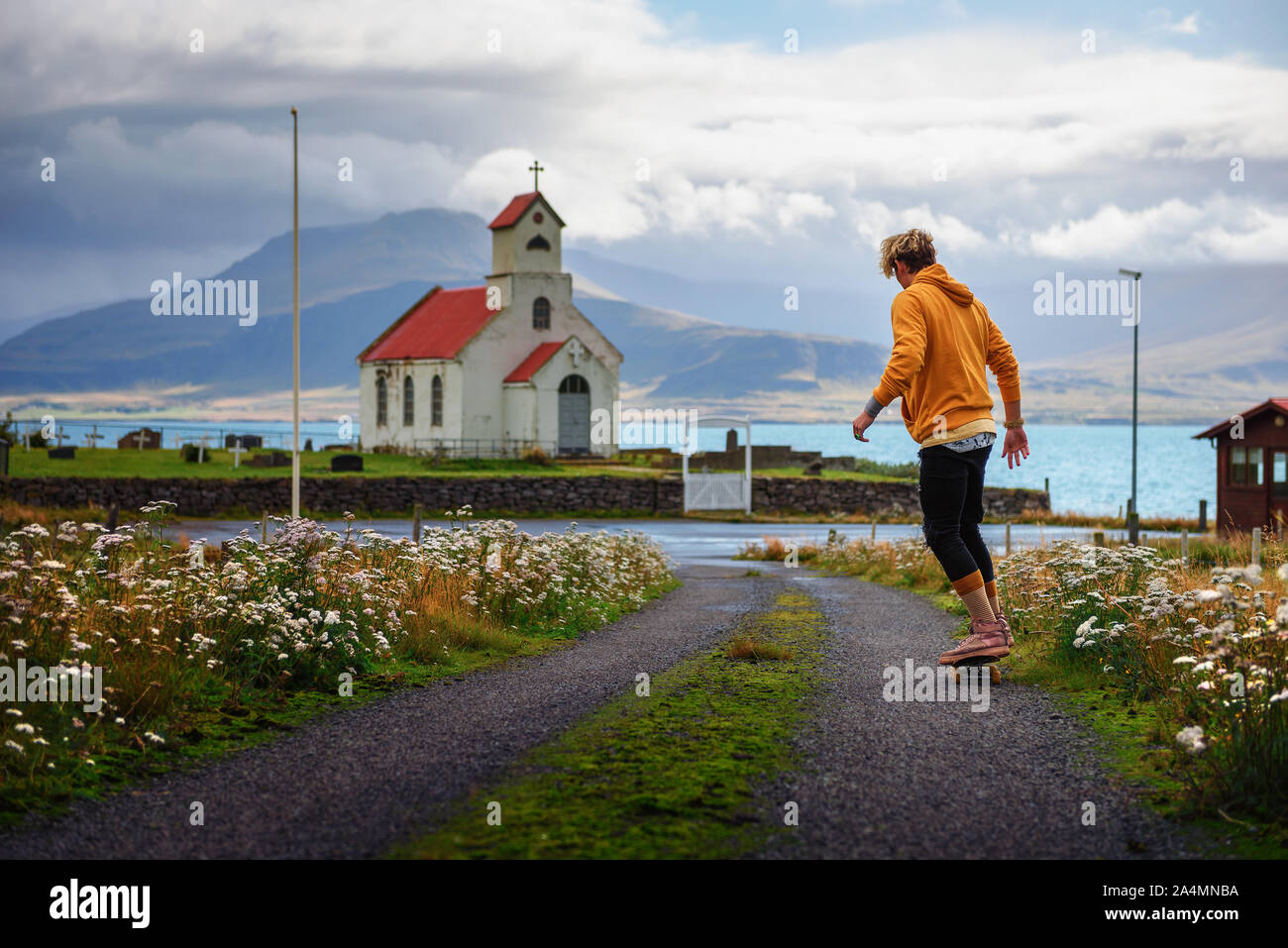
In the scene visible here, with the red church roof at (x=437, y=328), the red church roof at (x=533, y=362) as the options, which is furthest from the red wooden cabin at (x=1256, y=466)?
the red church roof at (x=437, y=328)

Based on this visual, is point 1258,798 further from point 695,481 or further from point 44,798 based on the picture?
point 695,481

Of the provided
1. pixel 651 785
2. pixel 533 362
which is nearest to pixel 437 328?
pixel 533 362

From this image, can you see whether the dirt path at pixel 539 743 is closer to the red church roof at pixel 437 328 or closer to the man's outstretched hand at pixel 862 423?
the man's outstretched hand at pixel 862 423

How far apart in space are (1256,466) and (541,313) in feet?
104

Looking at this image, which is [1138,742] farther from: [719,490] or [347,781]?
[719,490]

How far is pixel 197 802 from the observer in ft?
18.2

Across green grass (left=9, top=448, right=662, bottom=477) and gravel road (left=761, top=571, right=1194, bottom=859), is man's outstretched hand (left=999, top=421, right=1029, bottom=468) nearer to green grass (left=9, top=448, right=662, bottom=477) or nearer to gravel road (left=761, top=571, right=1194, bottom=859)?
gravel road (left=761, top=571, right=1194, bottom=859)

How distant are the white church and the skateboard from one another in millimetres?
44831

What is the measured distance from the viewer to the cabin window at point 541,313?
56750 millimetres

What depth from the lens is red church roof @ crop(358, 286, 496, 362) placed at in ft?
182
